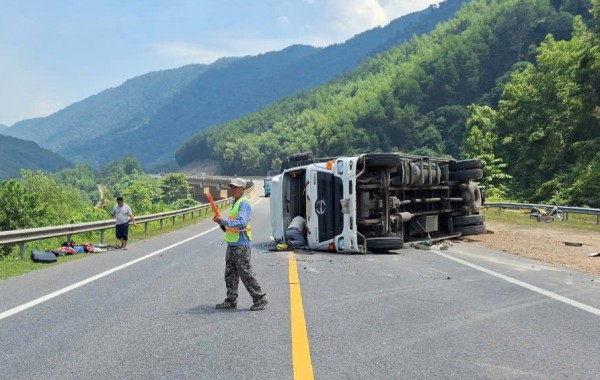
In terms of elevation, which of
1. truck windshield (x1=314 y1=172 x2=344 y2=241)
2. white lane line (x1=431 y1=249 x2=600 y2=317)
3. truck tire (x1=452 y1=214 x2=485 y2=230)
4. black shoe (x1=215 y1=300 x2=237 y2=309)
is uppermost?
truck windshield (x1=314 y1=172 x2=344 y2=241)

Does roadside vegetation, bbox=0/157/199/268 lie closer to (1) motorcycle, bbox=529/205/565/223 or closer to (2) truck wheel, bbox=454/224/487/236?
(2) truck wheel, bbox=454/224/487/236

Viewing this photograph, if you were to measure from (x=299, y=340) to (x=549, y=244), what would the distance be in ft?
40.8

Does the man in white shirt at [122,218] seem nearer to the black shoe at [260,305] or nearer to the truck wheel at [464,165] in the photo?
the truck wheel at [464,165]

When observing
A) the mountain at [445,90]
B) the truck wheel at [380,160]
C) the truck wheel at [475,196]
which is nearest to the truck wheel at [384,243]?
the truck wheel at [380,160]

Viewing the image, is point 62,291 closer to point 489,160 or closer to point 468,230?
point 468,230

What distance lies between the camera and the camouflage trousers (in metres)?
6.84

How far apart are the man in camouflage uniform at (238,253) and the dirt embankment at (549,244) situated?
697cm

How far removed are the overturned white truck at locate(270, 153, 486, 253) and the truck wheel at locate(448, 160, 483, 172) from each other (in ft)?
2.46

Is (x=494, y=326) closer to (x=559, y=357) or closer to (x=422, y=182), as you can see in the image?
(x=559, y=357)

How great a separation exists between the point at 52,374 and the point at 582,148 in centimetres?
4944

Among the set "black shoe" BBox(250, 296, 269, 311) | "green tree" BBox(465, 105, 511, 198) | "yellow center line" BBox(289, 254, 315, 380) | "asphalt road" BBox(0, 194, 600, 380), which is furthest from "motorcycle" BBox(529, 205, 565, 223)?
"green tree" BBox(465, 105, 511, 198)

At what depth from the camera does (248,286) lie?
6.86 metres

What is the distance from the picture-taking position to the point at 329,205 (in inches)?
503

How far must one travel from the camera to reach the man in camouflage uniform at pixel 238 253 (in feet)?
22.4
